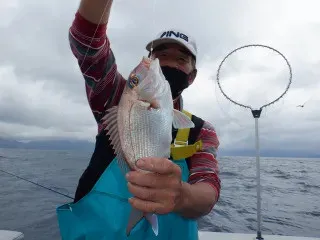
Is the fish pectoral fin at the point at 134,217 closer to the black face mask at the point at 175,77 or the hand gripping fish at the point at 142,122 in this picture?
the hand gripping fish at the point at 142,122

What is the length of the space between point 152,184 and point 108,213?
1.24m

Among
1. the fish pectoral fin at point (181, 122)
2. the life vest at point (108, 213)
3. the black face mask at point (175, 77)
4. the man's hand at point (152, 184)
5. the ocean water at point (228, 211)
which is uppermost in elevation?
the black face mask at point (175, 77)

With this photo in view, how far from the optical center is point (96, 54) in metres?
2.70

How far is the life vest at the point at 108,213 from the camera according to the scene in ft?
8.93

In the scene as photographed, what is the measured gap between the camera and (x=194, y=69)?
11.5 ft

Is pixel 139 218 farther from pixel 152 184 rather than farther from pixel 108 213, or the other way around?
pixel 108 213

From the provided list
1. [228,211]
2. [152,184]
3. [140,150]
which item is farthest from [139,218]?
[228,211]

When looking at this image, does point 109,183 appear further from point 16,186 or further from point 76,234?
point 16,186

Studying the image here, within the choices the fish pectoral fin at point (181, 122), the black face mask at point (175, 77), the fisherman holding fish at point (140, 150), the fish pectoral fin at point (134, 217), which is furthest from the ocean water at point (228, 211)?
the fish pectoral fin at point (181, 122)

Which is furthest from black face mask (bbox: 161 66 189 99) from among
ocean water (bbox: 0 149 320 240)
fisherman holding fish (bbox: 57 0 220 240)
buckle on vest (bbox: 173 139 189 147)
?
ocean water (bbox: 0 149 320 240)

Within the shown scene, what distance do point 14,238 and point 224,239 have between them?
3510 millimetres

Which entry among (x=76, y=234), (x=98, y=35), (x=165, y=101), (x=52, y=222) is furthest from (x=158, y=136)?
(x=52, y=222)

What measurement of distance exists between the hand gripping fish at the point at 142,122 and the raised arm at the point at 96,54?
0.86 m

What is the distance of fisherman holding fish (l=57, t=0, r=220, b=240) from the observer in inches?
69.4
